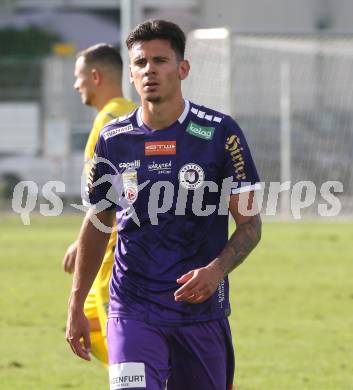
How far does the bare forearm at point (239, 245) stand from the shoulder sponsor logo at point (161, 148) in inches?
19.1

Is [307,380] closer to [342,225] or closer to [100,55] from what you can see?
[100,55]

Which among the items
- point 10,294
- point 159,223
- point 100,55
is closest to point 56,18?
point 10,294

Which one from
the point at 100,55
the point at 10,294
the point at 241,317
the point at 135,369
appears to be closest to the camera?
the point at 135,369

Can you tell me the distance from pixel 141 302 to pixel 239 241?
1.84ft

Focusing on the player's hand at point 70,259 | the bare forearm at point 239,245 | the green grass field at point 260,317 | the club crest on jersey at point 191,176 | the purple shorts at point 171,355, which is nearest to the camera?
the bare forearm at point 239,245

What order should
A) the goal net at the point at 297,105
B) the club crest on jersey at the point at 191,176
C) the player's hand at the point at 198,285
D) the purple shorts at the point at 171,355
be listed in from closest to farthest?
the player's hand at the point at 198,285
the purple shorts at the point at 171,355
the club crest on jersey at the point at 191,176
the goal net at the point at 297,105

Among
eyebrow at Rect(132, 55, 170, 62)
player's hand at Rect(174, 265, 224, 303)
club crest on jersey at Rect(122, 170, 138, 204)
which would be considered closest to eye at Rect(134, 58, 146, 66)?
eyebrow at Rect(132, 55, 170, 62)

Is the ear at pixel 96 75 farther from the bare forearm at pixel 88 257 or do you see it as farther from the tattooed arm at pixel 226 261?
the tattooed arm at pixel 226 261

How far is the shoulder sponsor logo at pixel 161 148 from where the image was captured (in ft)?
19.4

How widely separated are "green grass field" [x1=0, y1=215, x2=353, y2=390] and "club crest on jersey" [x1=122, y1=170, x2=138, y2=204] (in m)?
3.53

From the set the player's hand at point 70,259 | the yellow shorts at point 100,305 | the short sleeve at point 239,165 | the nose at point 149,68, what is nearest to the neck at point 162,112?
the nose at point 149,68

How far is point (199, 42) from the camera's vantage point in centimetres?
2722

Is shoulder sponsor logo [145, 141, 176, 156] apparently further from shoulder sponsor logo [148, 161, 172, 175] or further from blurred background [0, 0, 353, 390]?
blurred background [0, 0, 353, 390]

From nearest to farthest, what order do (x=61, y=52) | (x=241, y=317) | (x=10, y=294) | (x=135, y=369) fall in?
(x=135, y=369)
(x=241, y=317)
(x=10, y=294)
(x=61, y=52)
